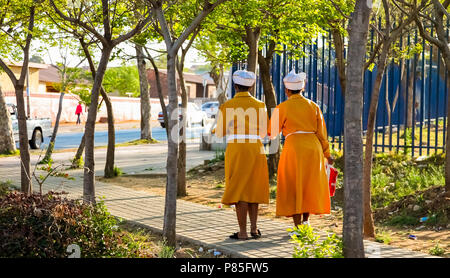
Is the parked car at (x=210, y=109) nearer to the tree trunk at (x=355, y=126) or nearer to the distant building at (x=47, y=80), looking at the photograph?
the distant building at (x=47, y=80)

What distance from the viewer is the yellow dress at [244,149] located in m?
7.98

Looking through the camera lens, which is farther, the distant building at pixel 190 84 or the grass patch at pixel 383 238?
the distant building at pixel 190 84

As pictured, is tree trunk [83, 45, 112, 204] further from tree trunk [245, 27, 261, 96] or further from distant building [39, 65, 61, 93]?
distant building [39, 65, 61, 93]

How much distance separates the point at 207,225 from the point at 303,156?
1667mm

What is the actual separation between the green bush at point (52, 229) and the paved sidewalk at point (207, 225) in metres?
0.75

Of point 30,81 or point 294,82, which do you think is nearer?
point 294,82

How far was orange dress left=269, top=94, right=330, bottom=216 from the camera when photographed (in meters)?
7.93

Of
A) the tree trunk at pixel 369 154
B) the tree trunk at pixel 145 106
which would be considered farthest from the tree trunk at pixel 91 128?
the tree trunk at pixel 145 106

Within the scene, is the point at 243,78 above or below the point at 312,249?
above

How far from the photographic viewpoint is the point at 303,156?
312 inches

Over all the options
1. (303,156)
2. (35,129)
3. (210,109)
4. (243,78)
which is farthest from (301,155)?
(210,109)

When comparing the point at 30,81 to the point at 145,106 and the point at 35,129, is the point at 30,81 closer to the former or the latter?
the point at 145,106
